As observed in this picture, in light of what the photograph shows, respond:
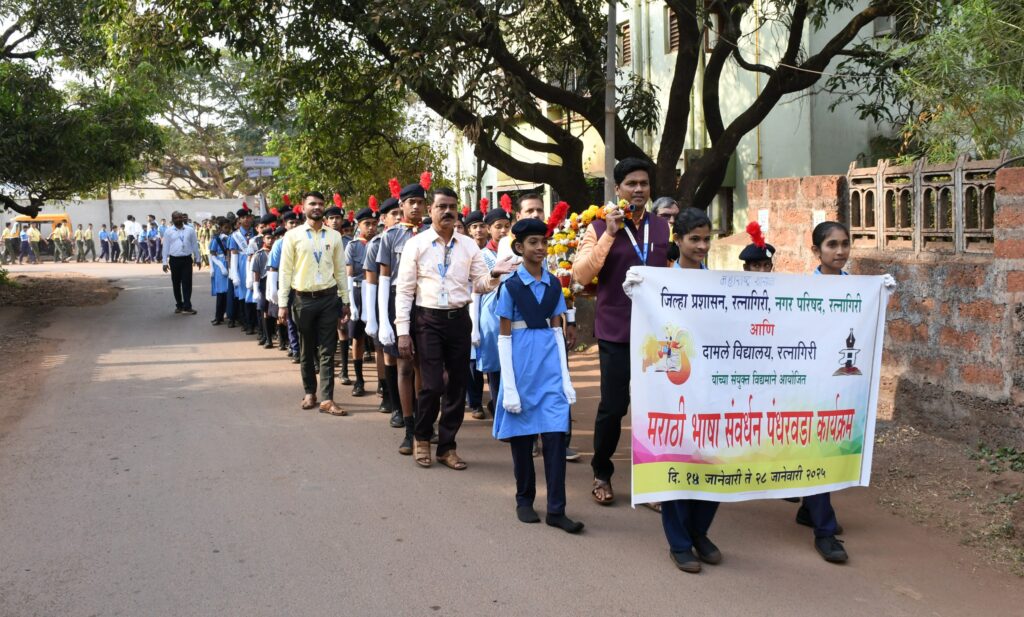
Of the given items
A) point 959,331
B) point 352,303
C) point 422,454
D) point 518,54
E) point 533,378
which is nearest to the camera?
point 533,378

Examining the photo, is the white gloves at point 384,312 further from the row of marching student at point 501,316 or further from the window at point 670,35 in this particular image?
the window at point 670,35

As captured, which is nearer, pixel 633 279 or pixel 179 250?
pixel 633 279

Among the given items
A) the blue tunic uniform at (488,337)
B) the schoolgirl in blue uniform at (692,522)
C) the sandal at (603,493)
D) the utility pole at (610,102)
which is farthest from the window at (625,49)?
the schoolgirl in blue uniform at (692,522)

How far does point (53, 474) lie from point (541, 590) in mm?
4049

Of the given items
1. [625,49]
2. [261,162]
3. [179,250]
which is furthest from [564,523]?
[625,49]

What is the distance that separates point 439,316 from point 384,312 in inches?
27.8

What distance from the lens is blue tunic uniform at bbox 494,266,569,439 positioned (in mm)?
5832

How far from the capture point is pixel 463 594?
4746 millimetres

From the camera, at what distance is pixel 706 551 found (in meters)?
5.22

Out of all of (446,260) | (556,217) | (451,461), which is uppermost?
(556,217)

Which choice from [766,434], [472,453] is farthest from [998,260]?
[472,453]

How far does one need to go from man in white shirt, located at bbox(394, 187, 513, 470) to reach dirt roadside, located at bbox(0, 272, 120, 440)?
3821 millimetres

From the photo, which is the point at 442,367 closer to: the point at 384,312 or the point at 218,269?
the point at 384,312

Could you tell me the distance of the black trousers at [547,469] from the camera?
5.75m
